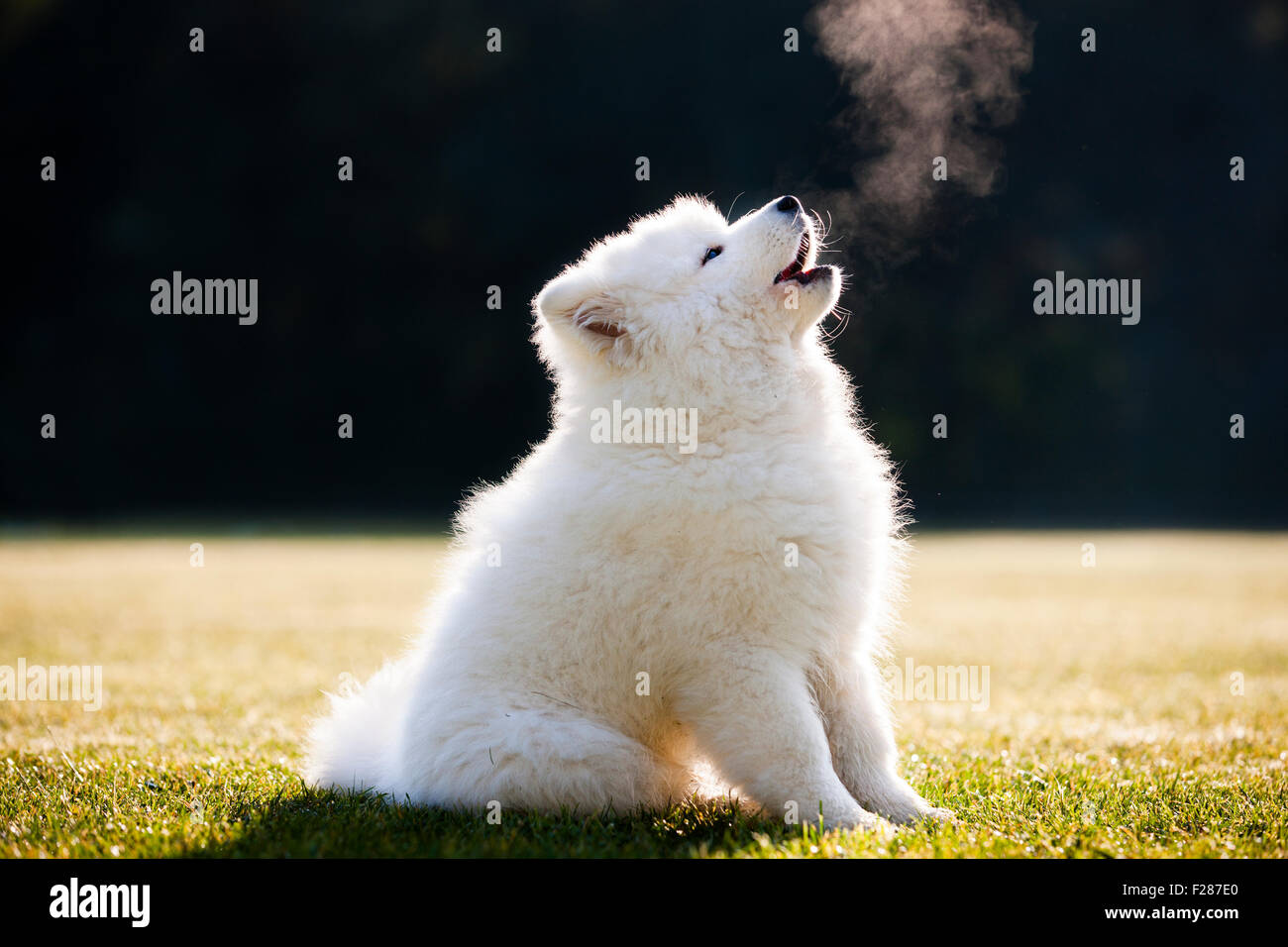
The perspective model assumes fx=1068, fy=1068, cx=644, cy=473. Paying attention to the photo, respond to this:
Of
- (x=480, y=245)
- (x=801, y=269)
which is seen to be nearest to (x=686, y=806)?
(x=801, y=269)

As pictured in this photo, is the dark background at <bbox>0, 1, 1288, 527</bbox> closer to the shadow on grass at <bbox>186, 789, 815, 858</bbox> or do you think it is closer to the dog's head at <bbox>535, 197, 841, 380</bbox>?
the dog's head at <bbox>535, 197, 841, 380</bbox>

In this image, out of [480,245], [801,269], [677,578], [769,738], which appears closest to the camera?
[769,738]

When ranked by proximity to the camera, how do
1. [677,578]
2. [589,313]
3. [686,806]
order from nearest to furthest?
[677,578] < [686,806] < [589,313]

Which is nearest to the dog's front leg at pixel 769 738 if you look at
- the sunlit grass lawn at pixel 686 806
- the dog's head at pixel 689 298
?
the sunlit grass lawn at pixel 686 806

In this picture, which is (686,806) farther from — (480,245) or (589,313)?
(480,245)

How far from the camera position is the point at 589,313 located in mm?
3377

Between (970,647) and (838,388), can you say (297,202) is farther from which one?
(838,388)

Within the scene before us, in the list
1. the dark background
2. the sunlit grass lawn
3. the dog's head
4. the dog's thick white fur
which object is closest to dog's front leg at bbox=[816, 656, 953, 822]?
the dog's thick white fur

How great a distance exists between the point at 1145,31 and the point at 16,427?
2529 cm

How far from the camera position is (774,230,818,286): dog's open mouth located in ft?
11.4

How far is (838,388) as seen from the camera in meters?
3.61

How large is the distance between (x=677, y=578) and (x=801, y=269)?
1.23 m

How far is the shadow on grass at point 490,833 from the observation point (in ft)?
9.17
